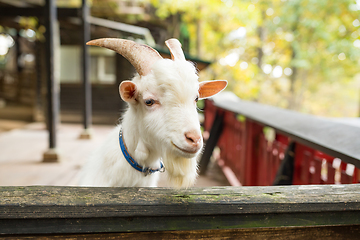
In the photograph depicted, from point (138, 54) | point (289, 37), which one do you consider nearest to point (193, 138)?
point (138, 54)

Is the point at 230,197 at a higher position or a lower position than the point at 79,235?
higher

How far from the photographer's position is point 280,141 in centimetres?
312

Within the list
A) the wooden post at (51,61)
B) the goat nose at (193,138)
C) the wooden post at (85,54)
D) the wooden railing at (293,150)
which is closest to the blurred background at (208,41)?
the wooden post at (85,54)

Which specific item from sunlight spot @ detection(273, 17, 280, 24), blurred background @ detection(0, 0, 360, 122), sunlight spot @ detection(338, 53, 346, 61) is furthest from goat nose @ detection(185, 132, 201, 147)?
sunlight spot @ detection(273, 17, 280, 24)

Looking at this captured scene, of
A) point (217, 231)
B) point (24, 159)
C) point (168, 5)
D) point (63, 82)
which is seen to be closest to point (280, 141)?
point (217, 231)

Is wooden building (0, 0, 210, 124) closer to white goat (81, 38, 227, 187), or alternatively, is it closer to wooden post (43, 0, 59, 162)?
wooden post (43, 0, 59, 162)

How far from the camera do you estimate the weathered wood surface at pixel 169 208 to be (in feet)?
3.33

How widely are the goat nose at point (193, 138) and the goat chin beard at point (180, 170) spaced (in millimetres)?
157

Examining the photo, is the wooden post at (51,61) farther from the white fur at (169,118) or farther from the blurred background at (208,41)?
the white fur at (169,118)

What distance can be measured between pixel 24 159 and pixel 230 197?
164 inches

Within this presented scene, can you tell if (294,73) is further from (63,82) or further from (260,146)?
(260,146)

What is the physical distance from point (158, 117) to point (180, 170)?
266 mm

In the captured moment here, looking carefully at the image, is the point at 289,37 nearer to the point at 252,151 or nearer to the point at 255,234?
the point at 252,151

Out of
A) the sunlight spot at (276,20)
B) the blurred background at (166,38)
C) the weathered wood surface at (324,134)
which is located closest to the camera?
the weathered wood surface at (324,134)
